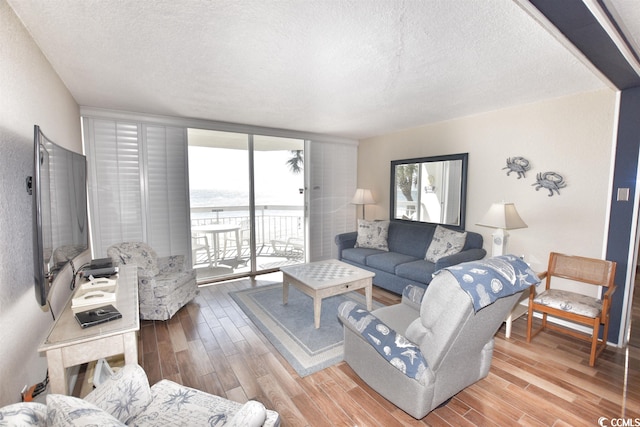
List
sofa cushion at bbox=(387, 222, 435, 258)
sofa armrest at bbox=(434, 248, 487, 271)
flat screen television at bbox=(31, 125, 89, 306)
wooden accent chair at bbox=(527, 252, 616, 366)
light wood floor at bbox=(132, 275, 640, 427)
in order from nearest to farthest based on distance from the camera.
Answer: flat screen television at bbox=(31, 125, 89, 306), light wood floor at bbox=(132, 275, 640, 427), wooden accent chair at bbox=(527, 252, 616, 366), sofa armrest at bbox=(434, 248, 487, 271), sofa cushion at bbox=(387, 222, 435, 258)

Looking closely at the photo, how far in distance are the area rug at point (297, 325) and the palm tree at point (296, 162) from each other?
2087 millimetres

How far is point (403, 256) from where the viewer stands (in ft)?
13.4

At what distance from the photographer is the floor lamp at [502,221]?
2.88 meters

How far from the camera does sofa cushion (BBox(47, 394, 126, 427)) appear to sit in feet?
2.54

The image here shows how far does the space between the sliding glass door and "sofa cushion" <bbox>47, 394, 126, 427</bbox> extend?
3.54 metres

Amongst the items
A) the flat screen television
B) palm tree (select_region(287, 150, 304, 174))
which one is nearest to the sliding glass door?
palm tree (select_region(287, 150, 304, 174))

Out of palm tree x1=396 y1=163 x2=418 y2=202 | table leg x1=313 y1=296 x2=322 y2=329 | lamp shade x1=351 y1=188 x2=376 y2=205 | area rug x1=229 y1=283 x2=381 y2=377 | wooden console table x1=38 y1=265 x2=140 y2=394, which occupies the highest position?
palm tree x1=396 y1=163 x2=418 y2=202

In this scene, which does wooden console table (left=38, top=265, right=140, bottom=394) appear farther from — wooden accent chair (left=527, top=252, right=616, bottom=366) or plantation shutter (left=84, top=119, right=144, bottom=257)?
wooden accent chair (left=527, top=252, right=616, bottom=366)

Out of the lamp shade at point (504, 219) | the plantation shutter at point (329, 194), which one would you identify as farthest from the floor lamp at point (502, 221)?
the plantation shutter at point (329, 194)

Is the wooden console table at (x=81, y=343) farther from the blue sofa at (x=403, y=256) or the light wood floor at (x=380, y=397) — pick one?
the blue sofa at (x=403, y=256)

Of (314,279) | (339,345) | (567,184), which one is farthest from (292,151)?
(567,184)

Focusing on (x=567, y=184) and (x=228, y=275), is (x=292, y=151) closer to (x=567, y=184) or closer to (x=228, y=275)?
(x=228, y=275)

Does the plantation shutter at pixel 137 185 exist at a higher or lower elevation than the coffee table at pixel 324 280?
higher

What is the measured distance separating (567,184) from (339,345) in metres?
2.73
